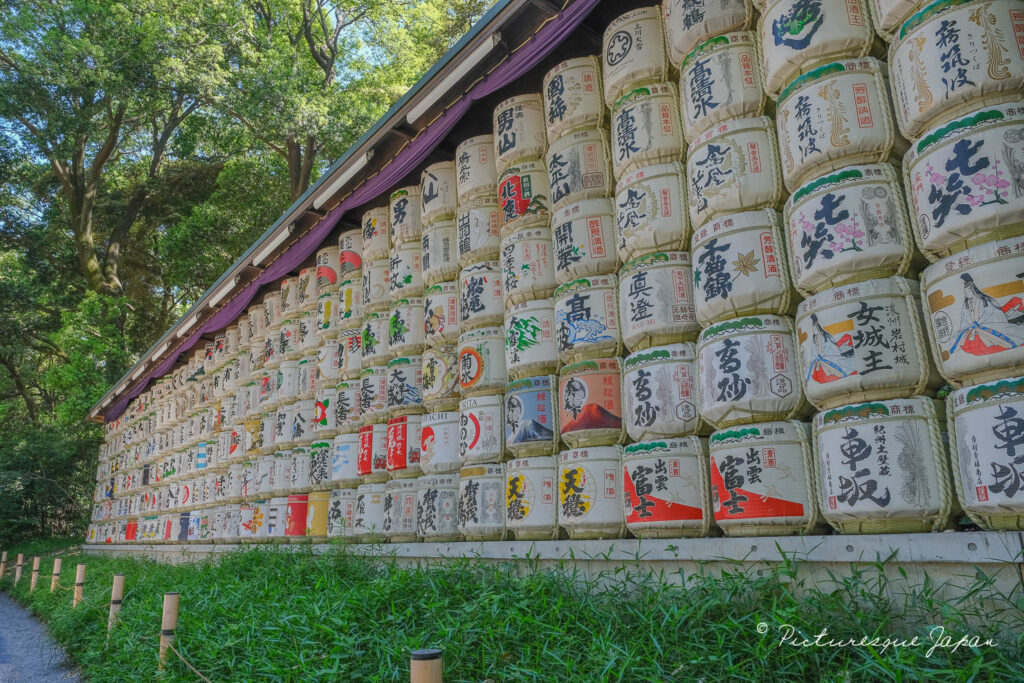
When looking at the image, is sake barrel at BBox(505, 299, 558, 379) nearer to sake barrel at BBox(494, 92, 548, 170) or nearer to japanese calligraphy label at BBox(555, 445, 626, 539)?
japanese calligraphy label at BBox(555, 445, 626, 539)

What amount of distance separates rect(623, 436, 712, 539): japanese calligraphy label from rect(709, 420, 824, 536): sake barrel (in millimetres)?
199

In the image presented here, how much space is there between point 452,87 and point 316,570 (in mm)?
4123

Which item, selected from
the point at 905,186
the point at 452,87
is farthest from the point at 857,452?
the point at 452,87

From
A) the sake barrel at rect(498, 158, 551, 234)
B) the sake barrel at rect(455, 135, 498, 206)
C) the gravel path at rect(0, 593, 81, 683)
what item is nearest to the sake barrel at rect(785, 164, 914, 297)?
the sake barrel at rect(498, 158, 551, 234)

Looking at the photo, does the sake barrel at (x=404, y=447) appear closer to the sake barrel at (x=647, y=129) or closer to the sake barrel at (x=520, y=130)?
the sake barrel at (x=520, y=130)

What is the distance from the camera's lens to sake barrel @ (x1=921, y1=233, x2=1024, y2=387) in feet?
8.61

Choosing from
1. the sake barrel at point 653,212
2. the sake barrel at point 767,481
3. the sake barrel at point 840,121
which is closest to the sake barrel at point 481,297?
the sake barrel at point 653,212

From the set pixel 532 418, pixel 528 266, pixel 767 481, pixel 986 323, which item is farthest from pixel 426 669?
pixel 528 266

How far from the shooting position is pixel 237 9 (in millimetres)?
16188

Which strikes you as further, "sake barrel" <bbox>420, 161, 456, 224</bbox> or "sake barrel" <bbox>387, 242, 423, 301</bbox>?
"sake barrel" <bbox>387, 242, 423, 301</bbox>

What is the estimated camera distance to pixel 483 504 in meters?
4.95

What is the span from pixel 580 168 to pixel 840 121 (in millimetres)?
1851

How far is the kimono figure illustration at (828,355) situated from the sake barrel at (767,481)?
12.0 inches

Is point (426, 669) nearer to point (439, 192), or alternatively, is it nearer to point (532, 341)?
point (532, 341)
